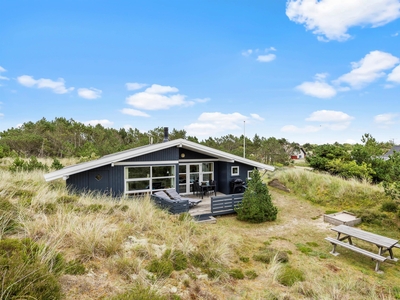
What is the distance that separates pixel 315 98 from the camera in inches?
858

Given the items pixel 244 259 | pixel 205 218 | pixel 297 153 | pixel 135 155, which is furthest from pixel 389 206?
pixel 297 153

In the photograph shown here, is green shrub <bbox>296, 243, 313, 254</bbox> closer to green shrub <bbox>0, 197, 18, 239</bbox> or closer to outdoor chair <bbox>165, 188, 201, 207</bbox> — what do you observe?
outdoor chair <bbox>165, 188, 201, 207</bbox>

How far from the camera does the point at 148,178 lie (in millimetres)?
10281

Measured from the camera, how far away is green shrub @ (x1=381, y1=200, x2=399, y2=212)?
28.8ft

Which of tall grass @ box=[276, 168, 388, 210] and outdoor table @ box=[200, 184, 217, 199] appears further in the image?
outdoor table @ box=[200, 184, 217, 199]

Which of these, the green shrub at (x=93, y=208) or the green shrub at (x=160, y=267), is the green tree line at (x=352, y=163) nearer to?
the green shrub at (x=160, y=267)

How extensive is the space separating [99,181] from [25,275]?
289 inches

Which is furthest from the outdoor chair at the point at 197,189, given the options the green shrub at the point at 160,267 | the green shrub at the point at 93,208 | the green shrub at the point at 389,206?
the green shrub at the point at 389,206

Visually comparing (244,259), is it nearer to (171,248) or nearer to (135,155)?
(171,248)

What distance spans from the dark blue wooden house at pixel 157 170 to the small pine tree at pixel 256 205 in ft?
9.51

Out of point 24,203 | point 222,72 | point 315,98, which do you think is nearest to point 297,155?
point 315,98

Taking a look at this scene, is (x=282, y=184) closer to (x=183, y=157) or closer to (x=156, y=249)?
(x=183, y=157)

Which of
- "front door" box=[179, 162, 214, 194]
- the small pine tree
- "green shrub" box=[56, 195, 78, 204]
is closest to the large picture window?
"front door" box=[179, 162, 214, 194]

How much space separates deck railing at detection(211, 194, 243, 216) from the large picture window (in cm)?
271
